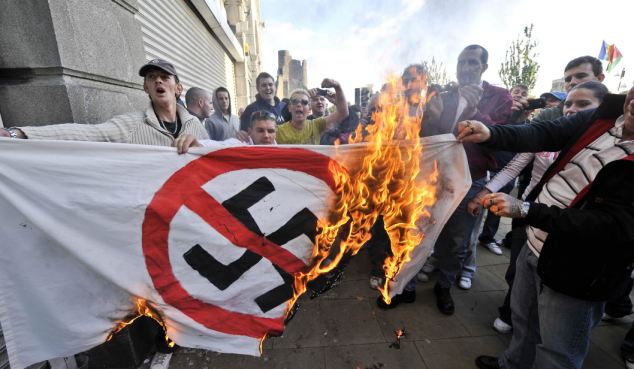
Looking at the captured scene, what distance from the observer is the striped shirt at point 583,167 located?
153 cm

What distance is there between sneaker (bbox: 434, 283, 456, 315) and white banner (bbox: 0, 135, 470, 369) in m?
1.84

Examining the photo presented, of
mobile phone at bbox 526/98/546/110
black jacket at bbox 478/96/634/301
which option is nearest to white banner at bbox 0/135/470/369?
black jacket at bbox 478/96/634/301

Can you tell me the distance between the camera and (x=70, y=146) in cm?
189

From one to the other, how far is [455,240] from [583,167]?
1.63m

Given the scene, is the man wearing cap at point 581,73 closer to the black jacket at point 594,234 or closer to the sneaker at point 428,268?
the black jacket at point 594,234

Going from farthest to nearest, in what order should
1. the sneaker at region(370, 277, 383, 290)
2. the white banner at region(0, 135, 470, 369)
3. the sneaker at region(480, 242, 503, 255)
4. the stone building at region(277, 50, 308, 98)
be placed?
the stone building at region(277, 50, 308, 98), the sneaker at region(480, 242, 503, 255), the sneaker at region(370, 277, 383, 290), the white banner at region(0, 135, 470, 369)

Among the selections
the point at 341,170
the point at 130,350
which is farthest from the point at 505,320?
the point at 130,350

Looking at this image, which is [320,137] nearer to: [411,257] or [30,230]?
[411,257]

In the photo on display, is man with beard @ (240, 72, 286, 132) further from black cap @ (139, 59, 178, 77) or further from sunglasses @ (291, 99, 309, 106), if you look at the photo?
black cap @ (139, 59, 178, 77)

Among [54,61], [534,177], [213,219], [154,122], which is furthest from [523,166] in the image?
[54,61]

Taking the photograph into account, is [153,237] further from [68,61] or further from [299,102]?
[299,102]

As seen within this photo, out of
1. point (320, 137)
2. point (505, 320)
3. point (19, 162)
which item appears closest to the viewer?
point (19, 162)

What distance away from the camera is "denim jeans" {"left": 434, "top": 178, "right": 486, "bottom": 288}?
3.07 meters

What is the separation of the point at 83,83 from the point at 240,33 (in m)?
15.8
